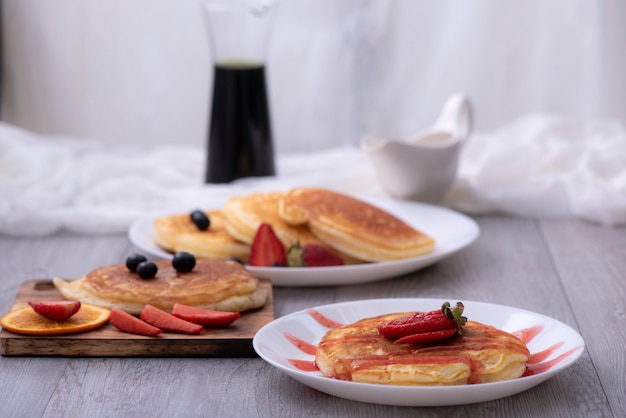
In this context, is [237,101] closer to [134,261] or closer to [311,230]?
[311,230]

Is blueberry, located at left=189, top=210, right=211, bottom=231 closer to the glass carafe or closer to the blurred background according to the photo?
the glass carafe

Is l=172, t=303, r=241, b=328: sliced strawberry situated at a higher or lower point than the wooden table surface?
higher

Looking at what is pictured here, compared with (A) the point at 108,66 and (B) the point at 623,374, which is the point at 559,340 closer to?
(B) the point at 623,374

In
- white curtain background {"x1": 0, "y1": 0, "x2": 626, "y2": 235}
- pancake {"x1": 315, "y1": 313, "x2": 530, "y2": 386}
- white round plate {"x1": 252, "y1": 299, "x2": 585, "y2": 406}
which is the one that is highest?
pancake {"x1": 315, "y1": 313, "x2": 530, "y2": 386}

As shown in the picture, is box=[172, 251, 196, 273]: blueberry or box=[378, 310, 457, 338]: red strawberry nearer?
box=[378, 310, 457, 338]: red strawberry

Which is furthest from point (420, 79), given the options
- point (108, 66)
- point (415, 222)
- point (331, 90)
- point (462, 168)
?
point (415, 222)

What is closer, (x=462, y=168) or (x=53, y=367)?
(x=53, y=367)

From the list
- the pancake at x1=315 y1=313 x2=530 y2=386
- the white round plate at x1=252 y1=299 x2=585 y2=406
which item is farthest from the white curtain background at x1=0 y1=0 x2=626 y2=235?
the pancake at x1=315 y1=313 x2=530 y2=386

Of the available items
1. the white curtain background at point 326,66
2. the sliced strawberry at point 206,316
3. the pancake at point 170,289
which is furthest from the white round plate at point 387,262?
the white curtain background at point 326,66
